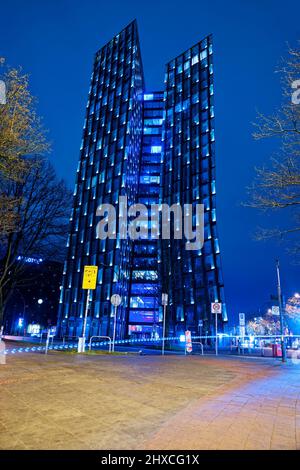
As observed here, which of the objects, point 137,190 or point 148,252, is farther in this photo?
point 137,190

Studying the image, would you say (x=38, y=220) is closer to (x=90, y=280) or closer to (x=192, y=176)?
(x=90, y=280)

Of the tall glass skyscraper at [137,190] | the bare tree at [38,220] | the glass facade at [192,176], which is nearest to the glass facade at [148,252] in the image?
the tall glass skyscraper at [137,190]

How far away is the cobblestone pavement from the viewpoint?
170 inches

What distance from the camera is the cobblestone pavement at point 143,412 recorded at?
4.32 meters

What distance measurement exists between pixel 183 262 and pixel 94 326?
1883 cm

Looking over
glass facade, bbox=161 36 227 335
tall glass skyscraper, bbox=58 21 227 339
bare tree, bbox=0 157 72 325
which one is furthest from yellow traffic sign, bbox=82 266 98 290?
tall glass skyscraper, bbox=58 21 227 339

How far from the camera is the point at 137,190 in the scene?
74.6m

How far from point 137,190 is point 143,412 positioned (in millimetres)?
69807

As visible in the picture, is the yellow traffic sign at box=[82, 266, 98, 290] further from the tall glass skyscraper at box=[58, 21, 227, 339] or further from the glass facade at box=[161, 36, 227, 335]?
the tall glass skyscraper at box=[58, 21, 227, 339]

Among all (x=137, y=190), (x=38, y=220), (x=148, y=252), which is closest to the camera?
(x=38, y=220)

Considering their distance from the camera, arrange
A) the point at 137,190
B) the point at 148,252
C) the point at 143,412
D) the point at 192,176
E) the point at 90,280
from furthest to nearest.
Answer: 1. the point at 137,190
2. the point at 148,252
3. the point at 192,176
4. the point at 90,280
5. the point at 143,412

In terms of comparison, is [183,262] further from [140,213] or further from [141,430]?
[141,430]

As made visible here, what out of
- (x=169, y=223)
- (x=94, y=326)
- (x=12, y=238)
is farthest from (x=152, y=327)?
(x=12, y=238)

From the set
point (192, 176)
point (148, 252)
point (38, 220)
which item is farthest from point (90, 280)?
point (148, 252)
